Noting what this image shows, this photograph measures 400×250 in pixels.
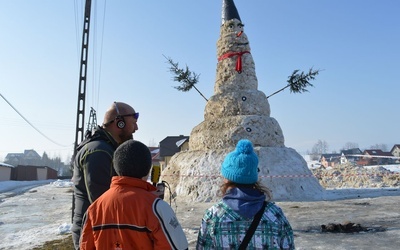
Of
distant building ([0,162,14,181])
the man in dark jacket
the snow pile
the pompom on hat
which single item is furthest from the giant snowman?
distant building ([0,162,14,181])

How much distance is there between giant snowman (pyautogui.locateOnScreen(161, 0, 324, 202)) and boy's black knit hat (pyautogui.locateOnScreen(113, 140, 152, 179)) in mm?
9875

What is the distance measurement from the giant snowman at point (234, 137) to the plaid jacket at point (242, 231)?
32.2ft

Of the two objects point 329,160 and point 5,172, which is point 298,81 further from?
point 329,160

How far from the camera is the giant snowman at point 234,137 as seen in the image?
1291 cm

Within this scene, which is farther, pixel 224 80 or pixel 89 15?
pixel 224 80

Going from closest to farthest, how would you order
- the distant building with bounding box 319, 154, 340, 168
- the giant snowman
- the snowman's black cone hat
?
1. the giant snowman
2. the snowman's black cone hat
3. the distant building with bounding box 319, 154, 340, 168

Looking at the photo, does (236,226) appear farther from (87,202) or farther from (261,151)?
(261,151)

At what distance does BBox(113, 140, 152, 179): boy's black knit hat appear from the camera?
231 cm

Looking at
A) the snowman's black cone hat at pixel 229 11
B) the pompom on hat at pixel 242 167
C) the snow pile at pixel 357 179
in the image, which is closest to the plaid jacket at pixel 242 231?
the pompom on hat at pixel 242 167

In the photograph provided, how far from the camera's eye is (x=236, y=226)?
7.27 ft

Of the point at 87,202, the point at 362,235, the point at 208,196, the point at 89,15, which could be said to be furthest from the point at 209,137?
the point at 87,202

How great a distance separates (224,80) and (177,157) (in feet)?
13.0

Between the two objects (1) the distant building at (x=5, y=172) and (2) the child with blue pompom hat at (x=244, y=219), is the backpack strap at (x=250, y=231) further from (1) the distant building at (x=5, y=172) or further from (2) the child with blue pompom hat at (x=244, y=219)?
(1) the distant building at (x=5, y=172)

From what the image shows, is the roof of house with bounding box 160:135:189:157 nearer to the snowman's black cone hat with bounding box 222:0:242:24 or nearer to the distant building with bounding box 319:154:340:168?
the snowman's black cone hat with bounding box 222:0:242:24
